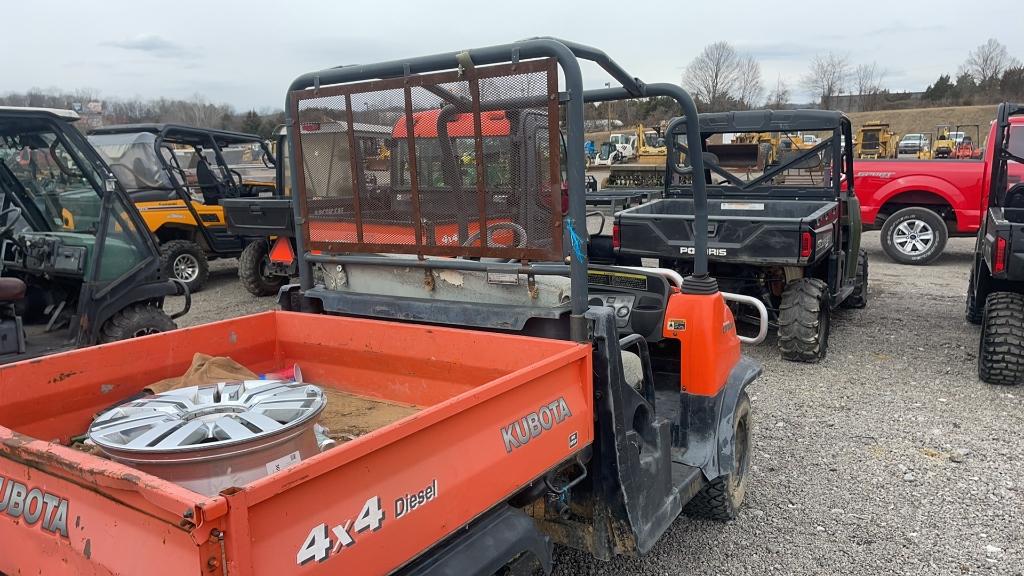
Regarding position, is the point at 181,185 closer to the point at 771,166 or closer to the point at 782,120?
the point at 771,166

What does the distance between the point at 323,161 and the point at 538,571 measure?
1817mm

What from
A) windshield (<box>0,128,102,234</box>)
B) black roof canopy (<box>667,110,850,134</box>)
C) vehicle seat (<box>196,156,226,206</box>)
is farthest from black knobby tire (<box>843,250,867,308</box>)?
vehicle seat (<box>196,156,226,206</box>)

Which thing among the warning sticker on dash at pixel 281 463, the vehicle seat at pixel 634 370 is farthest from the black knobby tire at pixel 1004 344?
the warning sticker on dash at pixel 281 463

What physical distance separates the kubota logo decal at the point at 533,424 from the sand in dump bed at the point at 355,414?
0.73m

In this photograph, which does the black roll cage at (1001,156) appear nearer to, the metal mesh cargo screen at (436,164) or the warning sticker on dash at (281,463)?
the metal mesh cargo screen at (436,164)

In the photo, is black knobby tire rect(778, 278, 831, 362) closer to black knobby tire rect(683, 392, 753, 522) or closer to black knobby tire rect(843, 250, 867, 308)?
black knobby tire rect(843, 250, 867, 308)

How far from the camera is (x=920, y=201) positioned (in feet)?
38.4

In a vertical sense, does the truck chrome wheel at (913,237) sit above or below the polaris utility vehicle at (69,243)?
below

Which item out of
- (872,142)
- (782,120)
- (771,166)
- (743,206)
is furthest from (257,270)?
(872,142)

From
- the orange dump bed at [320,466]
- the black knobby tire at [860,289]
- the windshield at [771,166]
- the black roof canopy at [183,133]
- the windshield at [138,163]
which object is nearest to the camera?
the orange dump bed at [320,466]

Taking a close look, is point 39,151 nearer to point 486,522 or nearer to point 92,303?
point 92,303

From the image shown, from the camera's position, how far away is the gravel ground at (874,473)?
3430mm

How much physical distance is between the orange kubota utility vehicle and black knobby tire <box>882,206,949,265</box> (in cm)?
952

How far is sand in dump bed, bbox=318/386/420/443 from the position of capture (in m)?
2.72
